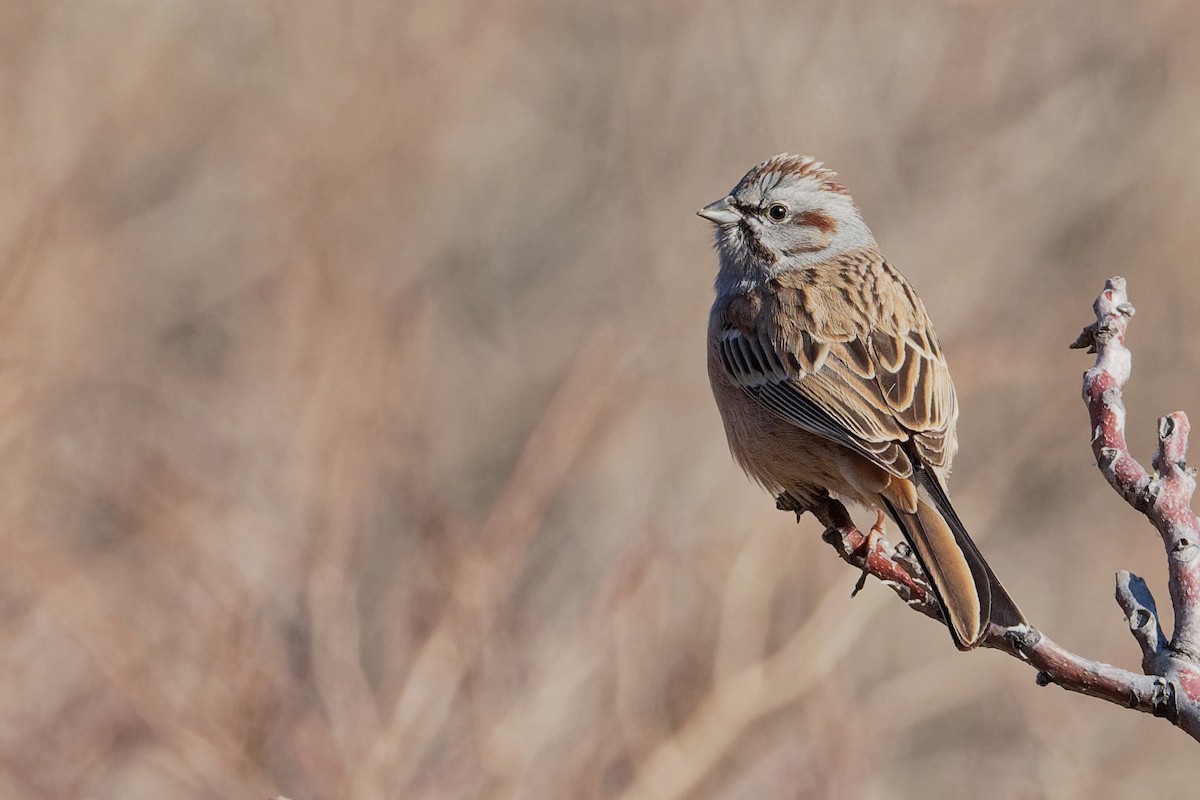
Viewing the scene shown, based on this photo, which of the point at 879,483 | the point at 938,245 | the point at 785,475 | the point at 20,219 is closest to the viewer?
the point at 879,483

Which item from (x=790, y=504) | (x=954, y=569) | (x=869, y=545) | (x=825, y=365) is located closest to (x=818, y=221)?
(x=825, y=365)

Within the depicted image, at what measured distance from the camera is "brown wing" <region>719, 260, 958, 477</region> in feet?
13.2

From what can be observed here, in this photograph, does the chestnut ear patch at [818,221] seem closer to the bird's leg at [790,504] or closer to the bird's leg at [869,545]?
the bird's leg at [790,504]

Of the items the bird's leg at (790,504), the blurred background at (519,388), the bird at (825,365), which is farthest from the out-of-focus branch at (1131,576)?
the blurred background at (519,388)

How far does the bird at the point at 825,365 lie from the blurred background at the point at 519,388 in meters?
1.55

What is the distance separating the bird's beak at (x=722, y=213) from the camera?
15.7ft

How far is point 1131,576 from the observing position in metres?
2.74

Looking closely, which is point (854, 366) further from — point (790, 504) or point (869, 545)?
point (869, 545)

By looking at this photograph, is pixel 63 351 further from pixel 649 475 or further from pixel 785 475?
pixel 785 475

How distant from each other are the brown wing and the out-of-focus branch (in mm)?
683

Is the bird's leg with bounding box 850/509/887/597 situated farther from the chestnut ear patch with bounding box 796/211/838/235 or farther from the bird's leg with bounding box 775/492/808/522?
the chestnut ear patch with bounding box 796/211/838/235

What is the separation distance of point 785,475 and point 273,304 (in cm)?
417

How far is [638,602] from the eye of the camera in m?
6.09

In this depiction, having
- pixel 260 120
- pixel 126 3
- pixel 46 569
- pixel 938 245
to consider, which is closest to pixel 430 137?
pixel 260 120
